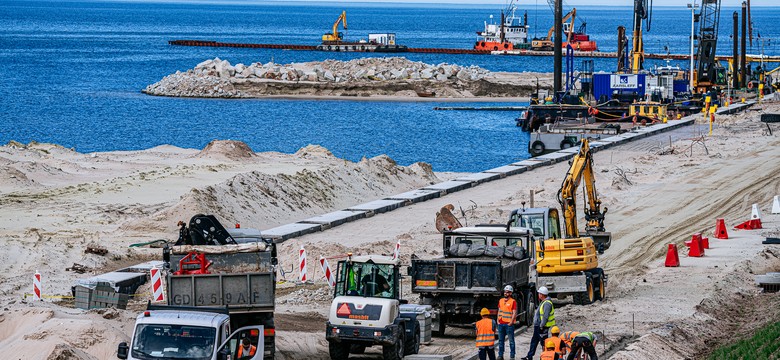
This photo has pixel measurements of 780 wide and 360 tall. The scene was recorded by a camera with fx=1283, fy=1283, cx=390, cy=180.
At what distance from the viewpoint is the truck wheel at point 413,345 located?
20.3 metres

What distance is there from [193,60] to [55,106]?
6202 cm

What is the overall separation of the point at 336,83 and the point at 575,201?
9183cm

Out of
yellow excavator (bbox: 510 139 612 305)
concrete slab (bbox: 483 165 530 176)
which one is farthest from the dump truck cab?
concrete slab (bbox: 483 165 530 176)

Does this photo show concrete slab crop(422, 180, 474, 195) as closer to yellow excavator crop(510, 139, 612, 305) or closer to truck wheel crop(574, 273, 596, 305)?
yellow excavator crop(510, 139, 612, 305)

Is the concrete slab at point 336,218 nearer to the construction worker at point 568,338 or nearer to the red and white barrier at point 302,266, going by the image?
the red and white barrier at point 302,266

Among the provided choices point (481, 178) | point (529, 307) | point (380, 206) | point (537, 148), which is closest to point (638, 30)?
point (537, 148)

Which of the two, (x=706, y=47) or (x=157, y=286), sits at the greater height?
(x=706, y=47)

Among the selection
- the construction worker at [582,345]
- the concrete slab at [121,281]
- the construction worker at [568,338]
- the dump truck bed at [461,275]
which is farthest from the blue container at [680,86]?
the construction worker at [582,345]

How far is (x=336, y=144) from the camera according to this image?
260 feet

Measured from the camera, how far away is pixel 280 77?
12125 centimetres

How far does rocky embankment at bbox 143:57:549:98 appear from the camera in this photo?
386 ft

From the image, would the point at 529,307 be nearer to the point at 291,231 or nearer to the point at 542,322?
the point at 542,322

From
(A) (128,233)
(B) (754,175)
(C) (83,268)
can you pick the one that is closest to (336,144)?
(B) (754,175)

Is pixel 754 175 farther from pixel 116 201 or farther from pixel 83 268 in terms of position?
pixel 83 268
